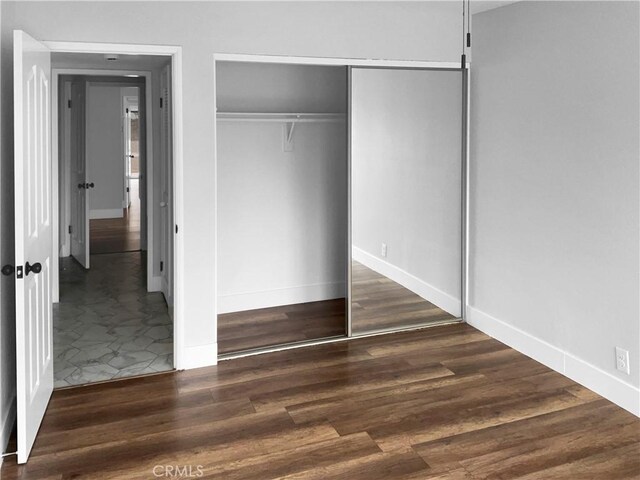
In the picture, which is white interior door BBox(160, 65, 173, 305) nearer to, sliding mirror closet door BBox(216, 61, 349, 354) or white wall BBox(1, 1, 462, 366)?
sliding mirror closet door BBox(216, 61, 349, 354)

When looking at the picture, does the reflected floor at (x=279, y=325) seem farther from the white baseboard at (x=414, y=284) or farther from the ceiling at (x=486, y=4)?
the ceiling at (x=486, y=4)

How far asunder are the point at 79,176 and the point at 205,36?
12.1 ft

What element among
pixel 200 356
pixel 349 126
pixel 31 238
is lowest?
pixel 200 356

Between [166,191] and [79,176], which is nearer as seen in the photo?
[166,191]

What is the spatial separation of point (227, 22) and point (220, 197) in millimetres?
1562

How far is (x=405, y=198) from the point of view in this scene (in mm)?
4617

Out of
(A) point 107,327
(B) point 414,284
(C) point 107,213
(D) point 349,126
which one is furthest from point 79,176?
(B) point 414,284

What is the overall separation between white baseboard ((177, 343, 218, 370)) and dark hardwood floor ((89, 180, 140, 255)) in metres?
4.54

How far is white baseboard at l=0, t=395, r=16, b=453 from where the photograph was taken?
9.50ft

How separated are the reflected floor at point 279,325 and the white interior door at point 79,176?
2524 millimetres

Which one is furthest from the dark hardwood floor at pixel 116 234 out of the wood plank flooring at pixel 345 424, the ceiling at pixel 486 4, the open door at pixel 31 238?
the ceiling at pixel 486 4

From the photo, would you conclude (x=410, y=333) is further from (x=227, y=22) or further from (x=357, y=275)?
(x=227, y=22)

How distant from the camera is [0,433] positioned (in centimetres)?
286

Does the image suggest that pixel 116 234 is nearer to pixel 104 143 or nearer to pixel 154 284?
pixel 104 143
